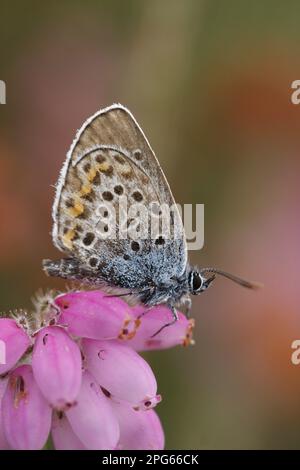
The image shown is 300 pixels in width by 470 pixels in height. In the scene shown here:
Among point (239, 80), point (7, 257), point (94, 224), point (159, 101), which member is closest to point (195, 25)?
point (159, 101)

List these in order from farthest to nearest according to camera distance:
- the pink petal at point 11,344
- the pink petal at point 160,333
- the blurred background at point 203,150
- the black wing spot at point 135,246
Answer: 1. the blurred background at point 203,150
2. the black wing spot at point 135,246
3. the pink petal at point 160,333
4. the pink petal at point 11,344

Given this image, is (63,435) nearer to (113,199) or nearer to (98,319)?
(98,319)

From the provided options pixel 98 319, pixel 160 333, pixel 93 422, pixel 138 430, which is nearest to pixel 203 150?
pixel 160 333

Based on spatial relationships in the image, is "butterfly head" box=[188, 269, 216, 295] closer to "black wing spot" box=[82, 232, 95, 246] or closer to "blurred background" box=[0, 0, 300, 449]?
"black wing spot" box=[82, 232, 95, 246]

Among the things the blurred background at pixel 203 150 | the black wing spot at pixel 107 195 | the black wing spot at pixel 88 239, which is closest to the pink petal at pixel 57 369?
the black wing spot at pixel 88 239

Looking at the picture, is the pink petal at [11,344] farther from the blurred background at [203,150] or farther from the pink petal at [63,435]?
the blurred background at [203,150]

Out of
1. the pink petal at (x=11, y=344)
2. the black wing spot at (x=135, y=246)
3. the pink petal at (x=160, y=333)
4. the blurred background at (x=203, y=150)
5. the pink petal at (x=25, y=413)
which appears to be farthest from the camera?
the blurred background at (x=203, y=150)
